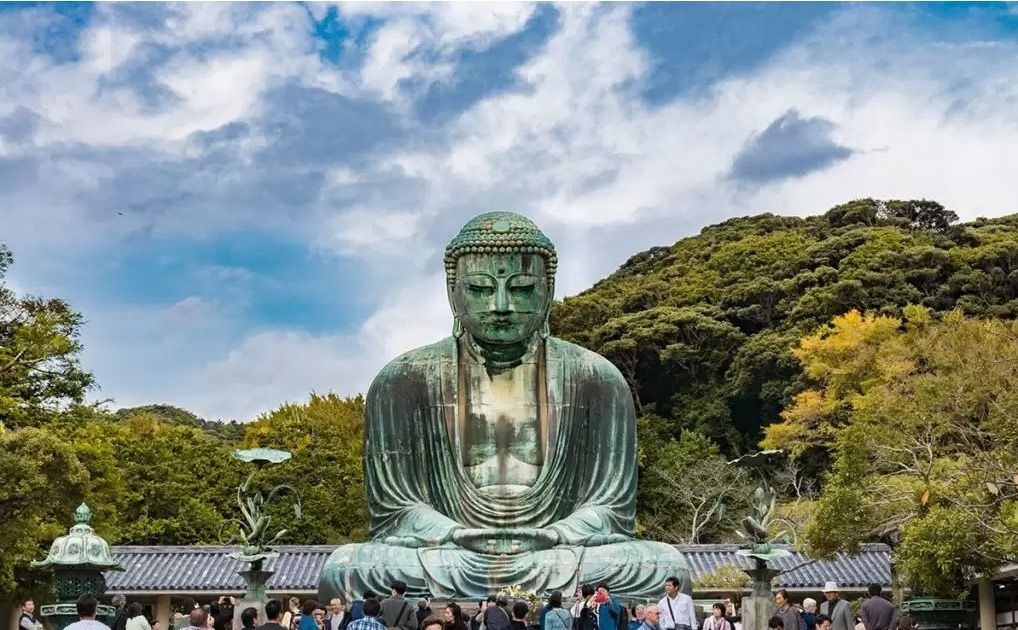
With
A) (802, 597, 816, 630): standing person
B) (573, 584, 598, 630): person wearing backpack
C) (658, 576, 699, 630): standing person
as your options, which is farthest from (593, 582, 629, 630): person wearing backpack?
(802, 597, 816, 630): standing person

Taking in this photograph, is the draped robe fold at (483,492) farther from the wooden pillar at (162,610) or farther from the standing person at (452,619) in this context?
the wooden pillar at (162,610)

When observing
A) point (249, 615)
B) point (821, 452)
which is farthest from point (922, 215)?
point (249, 615)

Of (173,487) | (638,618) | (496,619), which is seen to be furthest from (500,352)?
(173,487)

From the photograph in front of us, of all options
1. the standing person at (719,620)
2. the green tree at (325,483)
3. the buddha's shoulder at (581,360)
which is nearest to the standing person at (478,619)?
the standing person at (719,620)

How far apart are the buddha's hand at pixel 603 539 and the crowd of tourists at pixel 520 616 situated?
2.47 feet

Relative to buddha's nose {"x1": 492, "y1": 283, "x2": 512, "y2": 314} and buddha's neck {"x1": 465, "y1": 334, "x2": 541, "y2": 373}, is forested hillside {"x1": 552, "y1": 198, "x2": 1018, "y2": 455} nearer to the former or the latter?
buddha's neck {"x1": 465, "y1": 334, "x2": 541, "y2": 373}

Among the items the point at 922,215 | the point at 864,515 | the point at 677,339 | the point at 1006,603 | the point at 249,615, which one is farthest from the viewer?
the point at 922,215

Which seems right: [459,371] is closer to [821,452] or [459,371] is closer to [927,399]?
[927,399]

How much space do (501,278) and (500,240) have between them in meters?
0.37

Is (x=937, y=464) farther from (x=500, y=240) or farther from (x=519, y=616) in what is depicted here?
(x=519, y=616)

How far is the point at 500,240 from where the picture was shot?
15.3 m

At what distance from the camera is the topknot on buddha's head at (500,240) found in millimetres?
15328

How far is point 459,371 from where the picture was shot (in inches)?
623

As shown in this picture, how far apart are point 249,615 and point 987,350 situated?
21.2 m
